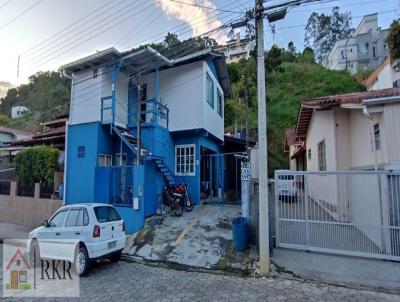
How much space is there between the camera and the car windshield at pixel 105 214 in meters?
7.25

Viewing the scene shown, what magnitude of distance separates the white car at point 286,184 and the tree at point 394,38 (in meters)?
19.7

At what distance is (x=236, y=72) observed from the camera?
3350 centimetres

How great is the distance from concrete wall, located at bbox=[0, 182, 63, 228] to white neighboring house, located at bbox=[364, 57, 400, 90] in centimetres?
2828

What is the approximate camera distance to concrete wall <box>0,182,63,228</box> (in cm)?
1331

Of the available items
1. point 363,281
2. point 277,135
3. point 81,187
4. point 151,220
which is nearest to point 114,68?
point 81,187

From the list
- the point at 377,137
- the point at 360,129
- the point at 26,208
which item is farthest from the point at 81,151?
the point at 377,137

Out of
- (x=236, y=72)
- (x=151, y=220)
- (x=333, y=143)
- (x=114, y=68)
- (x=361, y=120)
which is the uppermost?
(x=236, y=72)

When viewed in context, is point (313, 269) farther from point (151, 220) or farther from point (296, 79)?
point (296, 79)

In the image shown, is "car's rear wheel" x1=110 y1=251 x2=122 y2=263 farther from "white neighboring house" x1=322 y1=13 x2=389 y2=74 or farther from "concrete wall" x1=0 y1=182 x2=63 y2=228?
"white neighboring house" x1=322 y1=13 x2=389 y2=74

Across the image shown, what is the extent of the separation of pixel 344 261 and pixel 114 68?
38.2 ft

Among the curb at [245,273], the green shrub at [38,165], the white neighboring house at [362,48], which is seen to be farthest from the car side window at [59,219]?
the white neighboring house at [362,48]

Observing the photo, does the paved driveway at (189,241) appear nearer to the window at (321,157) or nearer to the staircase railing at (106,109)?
the window at (321,157)

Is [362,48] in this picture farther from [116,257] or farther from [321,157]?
[116,257]

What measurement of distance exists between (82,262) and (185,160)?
26.1 ft
